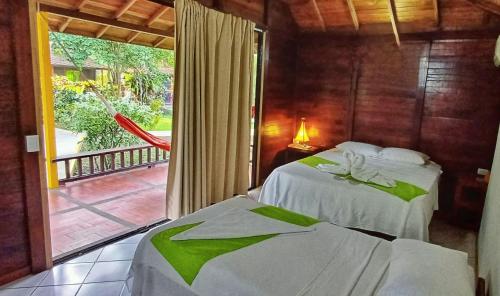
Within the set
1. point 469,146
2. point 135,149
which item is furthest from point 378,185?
point 135,149

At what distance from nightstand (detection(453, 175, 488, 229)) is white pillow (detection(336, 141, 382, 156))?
0.88m

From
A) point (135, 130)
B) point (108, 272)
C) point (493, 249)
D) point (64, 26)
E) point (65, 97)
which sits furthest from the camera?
point (65, 97)

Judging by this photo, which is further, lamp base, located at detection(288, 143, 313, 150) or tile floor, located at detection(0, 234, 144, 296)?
lamp base, located at detection(288, 143, 313, 150)

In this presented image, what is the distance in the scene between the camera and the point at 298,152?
174 inches

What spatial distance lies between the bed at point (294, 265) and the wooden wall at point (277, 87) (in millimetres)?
2393

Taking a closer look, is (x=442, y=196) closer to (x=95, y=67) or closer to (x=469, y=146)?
(x=469, y=146)

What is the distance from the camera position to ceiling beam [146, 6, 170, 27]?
3.78m

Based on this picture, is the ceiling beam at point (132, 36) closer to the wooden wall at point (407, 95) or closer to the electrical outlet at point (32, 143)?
the wooden wall at point (407, 95)

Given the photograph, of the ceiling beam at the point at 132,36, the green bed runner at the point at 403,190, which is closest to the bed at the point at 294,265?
the green bed runner at the point at 403,190

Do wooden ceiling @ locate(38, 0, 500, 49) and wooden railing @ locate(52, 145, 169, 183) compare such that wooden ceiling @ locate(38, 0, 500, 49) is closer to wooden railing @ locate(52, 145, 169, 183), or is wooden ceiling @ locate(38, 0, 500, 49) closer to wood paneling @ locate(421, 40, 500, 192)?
wood paneling @ locate(421, 40, 500, 192)

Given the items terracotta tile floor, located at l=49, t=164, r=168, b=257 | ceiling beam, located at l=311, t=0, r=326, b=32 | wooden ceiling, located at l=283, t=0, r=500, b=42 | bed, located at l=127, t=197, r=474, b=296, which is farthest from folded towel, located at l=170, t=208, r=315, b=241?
ceiling beam, located at l=311, t=0, r=326, b=32

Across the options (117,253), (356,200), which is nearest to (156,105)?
(117,253)

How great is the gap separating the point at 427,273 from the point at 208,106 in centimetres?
228

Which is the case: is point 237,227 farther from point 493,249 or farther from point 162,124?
point 162,124
